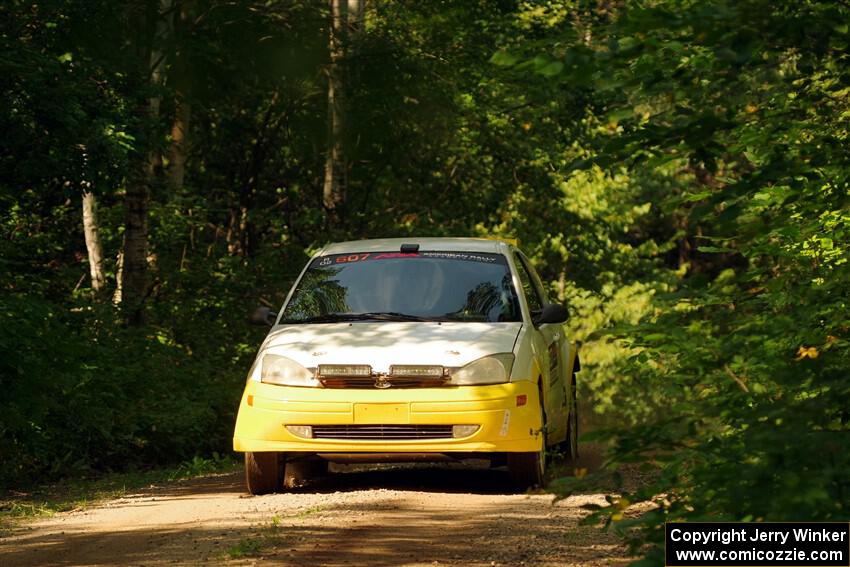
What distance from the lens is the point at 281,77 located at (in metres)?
23.8

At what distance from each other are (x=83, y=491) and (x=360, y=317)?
114 inches

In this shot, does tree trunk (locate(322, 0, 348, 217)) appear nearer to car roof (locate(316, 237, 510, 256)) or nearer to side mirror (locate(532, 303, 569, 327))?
car roof (locate(316, 237, 510, 256))

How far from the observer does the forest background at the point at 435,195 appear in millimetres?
5277

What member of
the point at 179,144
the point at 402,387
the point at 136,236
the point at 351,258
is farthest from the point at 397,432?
the point at 179,144

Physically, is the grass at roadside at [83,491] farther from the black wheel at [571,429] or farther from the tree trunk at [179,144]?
the tree trunk at [179,144]

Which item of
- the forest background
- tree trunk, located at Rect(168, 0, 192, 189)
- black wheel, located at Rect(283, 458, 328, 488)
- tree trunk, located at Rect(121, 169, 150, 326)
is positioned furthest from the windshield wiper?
tree trunk, located at Rect(121, 169, 150, 326)

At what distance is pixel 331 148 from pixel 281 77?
4.82 feet

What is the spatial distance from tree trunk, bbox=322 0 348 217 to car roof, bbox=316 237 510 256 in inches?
456

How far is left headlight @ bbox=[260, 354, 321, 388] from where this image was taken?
10.0 metres

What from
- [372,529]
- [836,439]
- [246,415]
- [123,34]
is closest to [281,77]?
[123,34]

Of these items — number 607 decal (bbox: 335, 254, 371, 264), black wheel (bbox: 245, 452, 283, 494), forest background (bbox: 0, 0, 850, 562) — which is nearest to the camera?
forest background (bbox: 0, 0, 850, 562)

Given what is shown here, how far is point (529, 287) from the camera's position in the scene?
12094 mm

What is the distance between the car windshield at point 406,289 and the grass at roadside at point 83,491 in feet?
6.88

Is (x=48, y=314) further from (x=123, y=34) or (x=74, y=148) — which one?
(x=123, y=34)
